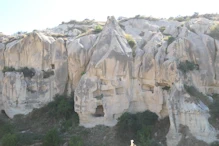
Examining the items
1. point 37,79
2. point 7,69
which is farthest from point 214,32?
point 7,69

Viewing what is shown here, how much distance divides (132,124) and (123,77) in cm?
363

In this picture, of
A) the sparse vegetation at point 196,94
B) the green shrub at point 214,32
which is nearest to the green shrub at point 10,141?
the sparse vegetation at point 196,94

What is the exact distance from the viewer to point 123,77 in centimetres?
2073

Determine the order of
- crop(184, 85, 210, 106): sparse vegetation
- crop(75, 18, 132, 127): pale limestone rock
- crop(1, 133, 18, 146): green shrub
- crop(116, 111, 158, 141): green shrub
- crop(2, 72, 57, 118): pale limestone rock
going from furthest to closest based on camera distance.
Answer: crop(2, 72, 57, 118): pale limestone rock
crop(75, 18, 132, 127): pale limestone rock
crop(116, 111, 158, 141): green shrub
crop(1, 133, 18, 146): green shrub
crop(184, 85, 210, 106): sparse vegetation

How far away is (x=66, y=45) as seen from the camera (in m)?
24.1

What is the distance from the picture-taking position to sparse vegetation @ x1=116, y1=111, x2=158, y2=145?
1839 centimetres

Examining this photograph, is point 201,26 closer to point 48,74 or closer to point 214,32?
point 214,32

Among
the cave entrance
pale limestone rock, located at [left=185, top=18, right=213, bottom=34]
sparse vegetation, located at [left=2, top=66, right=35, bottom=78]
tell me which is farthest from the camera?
sparse vegetation, located at [left=2, top=66, right=35, bottom=78]

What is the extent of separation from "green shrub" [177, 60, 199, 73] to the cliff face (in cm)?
7

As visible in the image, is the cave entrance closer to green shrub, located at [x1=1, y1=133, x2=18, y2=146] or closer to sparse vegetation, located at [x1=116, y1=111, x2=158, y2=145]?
sparse vegetation, located at [x1=116, y1=111, x2=158, y2=145]

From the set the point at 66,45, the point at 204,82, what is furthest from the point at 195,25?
the point at 66,45

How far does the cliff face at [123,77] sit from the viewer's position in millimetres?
17938

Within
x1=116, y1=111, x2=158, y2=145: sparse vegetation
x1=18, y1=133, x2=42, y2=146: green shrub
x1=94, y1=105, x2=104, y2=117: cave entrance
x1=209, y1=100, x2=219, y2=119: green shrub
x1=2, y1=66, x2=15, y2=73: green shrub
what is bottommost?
x1=18, y1=133, x2=42, y2=146: green shrub

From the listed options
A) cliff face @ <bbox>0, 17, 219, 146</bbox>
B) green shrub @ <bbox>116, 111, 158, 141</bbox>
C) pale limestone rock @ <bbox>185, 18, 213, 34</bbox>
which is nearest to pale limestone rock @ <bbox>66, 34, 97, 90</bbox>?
cliff face @ <bbox>0, 17, 219, 146</bbox>
